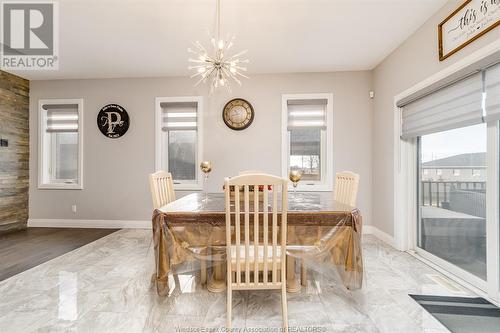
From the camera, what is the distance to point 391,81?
11.6 ft

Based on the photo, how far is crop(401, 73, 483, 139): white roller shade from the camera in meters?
2.08

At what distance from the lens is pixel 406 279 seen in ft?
7.95

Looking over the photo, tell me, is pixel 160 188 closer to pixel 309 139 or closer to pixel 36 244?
pixel 36 244

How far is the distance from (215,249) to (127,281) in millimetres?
1145

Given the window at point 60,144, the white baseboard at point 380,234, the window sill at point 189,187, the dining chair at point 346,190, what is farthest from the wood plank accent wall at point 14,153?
the white baseboard at point 380,234

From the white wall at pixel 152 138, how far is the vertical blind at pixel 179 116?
20cm

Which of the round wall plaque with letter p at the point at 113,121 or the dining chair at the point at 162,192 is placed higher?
the round wall plaque with letter p at the point at 113,121

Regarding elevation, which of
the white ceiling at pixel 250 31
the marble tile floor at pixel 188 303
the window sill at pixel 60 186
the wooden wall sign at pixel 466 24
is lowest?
the marble tile floor at pixel 188 303

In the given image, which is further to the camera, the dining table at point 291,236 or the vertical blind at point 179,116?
the vertical blind at point 179,116

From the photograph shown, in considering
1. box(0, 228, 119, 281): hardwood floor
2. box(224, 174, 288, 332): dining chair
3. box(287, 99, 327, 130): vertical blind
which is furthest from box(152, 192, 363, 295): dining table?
box(287, 99, 327, 130): vertical blind

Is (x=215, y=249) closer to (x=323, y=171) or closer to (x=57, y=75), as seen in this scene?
(x=323, y=171)

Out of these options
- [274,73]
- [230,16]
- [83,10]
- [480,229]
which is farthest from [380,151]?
[83,10]

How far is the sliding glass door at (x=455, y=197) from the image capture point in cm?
225

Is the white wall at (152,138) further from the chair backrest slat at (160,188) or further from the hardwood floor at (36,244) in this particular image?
the chair backrest slat at (160,188)
